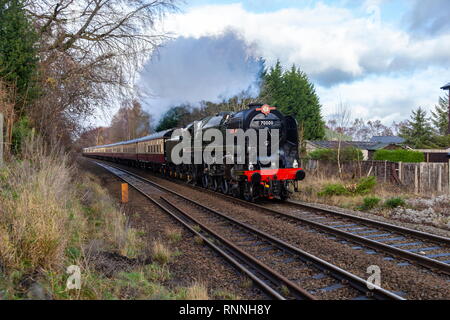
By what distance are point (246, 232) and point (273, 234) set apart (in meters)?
0.67

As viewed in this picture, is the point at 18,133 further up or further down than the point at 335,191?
further up

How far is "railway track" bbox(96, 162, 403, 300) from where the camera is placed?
186 inches

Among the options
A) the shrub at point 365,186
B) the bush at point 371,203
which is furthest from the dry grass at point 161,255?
the shrub at point 365,186

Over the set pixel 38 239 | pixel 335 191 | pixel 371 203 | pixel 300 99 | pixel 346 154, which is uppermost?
pixel 300 99

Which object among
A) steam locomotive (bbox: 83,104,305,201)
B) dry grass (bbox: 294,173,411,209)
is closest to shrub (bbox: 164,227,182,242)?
steam locomotive (bbox: 83,104,305,201)

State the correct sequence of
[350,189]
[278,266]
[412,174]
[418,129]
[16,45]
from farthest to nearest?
[418,129], [412,174], [350,189], [16,45], [278,266]

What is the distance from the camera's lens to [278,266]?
5.87 m

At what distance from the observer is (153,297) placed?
421 centimetres

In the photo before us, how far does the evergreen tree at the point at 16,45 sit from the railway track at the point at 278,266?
294 inches

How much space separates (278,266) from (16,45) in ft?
34.8

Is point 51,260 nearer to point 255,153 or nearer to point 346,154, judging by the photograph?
point 255,153

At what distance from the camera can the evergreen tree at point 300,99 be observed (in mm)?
42719
